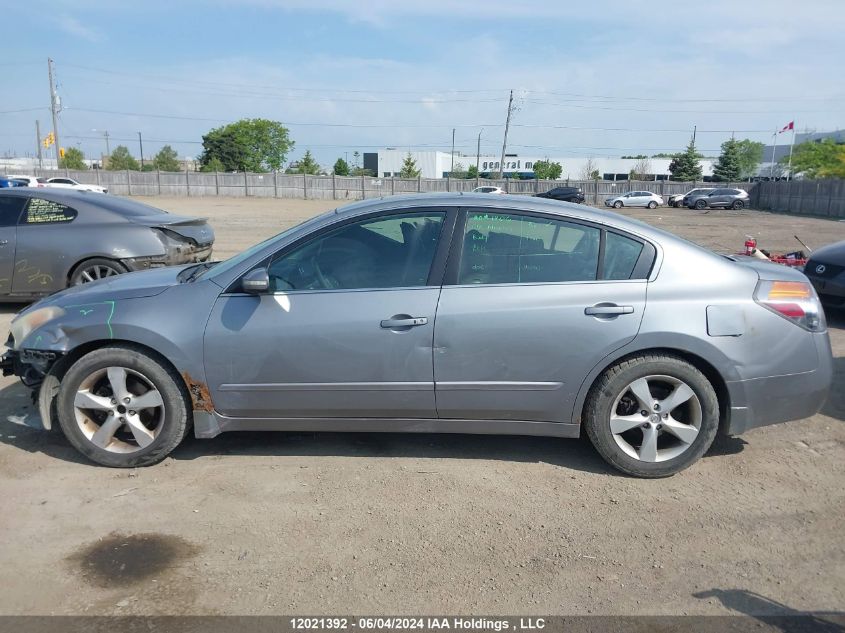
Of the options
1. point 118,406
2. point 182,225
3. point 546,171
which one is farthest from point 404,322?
point 546,171

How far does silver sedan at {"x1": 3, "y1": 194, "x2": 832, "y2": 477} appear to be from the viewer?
12.4ft

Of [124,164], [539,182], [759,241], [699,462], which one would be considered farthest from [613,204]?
[124,164]

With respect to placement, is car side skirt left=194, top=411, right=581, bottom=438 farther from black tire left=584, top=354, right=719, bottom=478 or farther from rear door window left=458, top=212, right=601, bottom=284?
rear door window left=458, top=212, right=601, bottom=284

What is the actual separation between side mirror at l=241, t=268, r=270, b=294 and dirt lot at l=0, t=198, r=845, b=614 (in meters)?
1.09

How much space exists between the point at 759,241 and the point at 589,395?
20.6 metres

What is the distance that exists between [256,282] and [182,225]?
5181 millimetres

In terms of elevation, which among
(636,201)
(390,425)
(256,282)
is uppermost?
(256,282)

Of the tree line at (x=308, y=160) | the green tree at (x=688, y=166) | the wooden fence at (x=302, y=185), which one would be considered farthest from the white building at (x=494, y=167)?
the wooden fence at (x=302, y=185)

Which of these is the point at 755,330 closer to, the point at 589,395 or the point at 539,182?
the point at 589,395

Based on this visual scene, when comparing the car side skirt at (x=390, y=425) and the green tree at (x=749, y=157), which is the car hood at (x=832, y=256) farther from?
the green tree at (x=749, y=157)

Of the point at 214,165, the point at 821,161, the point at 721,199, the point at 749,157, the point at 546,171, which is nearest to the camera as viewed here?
the point at 721,199

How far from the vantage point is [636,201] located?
50.0m

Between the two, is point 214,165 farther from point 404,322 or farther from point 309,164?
point 404,322

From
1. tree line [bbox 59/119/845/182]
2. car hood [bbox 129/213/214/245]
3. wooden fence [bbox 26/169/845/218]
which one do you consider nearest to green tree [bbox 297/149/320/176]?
tree line [bbox 59/119/845/182]
